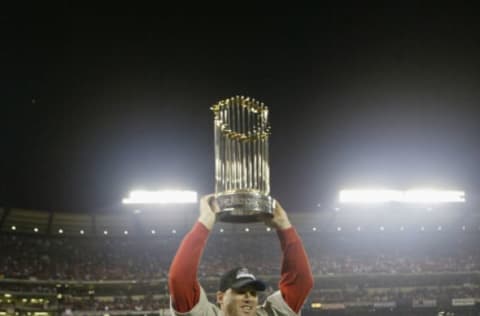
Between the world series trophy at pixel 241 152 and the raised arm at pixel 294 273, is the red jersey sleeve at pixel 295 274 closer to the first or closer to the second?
the raised arm at pixel 294 273

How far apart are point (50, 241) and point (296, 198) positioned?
17.1 m

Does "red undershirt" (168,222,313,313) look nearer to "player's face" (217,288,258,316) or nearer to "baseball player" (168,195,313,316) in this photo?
"baseball player" (168,195,313,316)

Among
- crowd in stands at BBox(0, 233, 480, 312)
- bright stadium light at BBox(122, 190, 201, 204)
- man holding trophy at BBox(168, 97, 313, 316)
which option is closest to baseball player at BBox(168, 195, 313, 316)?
man holding trophy at BBox(168, 97, 313, 316)

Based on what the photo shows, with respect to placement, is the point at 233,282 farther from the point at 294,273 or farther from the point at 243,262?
the point at 243,262

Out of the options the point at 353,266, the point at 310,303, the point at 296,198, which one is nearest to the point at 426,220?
the point at 353,266

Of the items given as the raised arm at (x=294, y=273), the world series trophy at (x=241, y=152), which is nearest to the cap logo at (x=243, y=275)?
the raised arm at (x=294, y=273)

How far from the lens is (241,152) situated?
391 cm

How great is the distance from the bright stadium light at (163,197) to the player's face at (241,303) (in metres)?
38.3

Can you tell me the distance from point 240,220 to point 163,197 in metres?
38.0

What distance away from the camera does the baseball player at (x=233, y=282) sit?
2.59m

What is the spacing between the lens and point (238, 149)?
386 centimetres

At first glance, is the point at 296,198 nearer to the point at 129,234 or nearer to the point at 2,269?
the point at 129,234

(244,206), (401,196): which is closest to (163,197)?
(401,196)

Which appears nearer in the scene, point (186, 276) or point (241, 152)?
point (186, 276)
